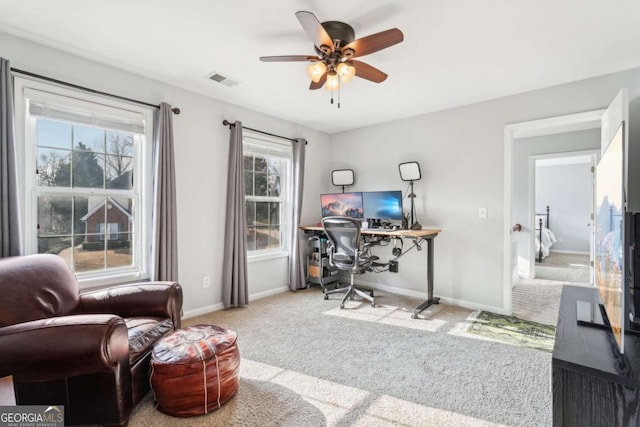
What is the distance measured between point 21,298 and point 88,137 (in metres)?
1.46

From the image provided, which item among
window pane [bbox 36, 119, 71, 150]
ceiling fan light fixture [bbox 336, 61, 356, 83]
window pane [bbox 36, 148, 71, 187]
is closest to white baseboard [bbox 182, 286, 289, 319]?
window pane [bbox 36, 148, 71, 187]

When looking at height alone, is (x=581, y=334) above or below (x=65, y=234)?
below

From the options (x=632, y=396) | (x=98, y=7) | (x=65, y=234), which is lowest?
(x=632, y=396)

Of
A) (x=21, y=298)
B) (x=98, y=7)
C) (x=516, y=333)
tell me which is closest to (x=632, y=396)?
(x=516, y=333)

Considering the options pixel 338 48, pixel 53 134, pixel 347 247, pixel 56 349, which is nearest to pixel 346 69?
pixel 338 48

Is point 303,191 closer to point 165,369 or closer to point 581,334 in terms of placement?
point 165,369

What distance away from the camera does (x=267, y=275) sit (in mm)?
3951

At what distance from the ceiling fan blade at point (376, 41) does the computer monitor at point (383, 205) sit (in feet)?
6.82

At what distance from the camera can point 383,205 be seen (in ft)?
12.7

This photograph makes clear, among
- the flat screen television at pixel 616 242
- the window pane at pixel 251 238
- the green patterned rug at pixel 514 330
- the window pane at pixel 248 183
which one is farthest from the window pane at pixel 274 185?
the flat screen television at pixel 616 242

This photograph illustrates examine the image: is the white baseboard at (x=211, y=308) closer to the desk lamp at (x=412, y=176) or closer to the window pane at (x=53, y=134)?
the window pane at (x=53, y=134)

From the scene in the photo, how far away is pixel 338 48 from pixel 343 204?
2.42 meters

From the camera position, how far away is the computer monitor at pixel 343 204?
4074 millimetres

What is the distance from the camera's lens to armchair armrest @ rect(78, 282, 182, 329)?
1984 mm
